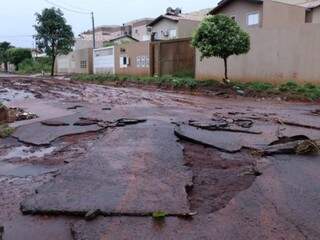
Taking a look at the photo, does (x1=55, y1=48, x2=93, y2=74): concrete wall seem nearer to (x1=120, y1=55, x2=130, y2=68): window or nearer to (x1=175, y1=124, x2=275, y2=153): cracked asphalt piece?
(x1=120, y1=55, x2=130, y2=68): window

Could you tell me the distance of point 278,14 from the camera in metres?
26.4

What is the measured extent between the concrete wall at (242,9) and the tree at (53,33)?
18664mm

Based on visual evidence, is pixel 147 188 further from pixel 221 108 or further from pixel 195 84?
pixel 195 84

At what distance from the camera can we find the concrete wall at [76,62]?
1601 inches

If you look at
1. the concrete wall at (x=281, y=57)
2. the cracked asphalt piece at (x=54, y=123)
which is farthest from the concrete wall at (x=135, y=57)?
the cracked asphalt piece at (x=54, y=123)

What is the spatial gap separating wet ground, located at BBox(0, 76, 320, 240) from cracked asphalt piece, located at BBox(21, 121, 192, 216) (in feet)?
0.04

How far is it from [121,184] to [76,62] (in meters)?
40.4

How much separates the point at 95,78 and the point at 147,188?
28.6 meters

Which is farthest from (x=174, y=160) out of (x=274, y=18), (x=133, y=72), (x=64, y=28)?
(x=64, y=28)

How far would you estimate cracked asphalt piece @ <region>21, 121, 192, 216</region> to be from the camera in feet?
13.5

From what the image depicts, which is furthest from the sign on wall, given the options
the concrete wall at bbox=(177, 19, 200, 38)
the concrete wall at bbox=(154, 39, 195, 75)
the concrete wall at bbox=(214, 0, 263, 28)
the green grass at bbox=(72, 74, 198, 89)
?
the concrete wall at bbox=(214, 0, 263, 28)

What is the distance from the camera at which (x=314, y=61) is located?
1747 centimetres

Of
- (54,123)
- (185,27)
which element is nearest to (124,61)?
(185,27)

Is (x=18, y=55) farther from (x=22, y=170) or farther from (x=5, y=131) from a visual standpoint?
(x=22, y=170)
